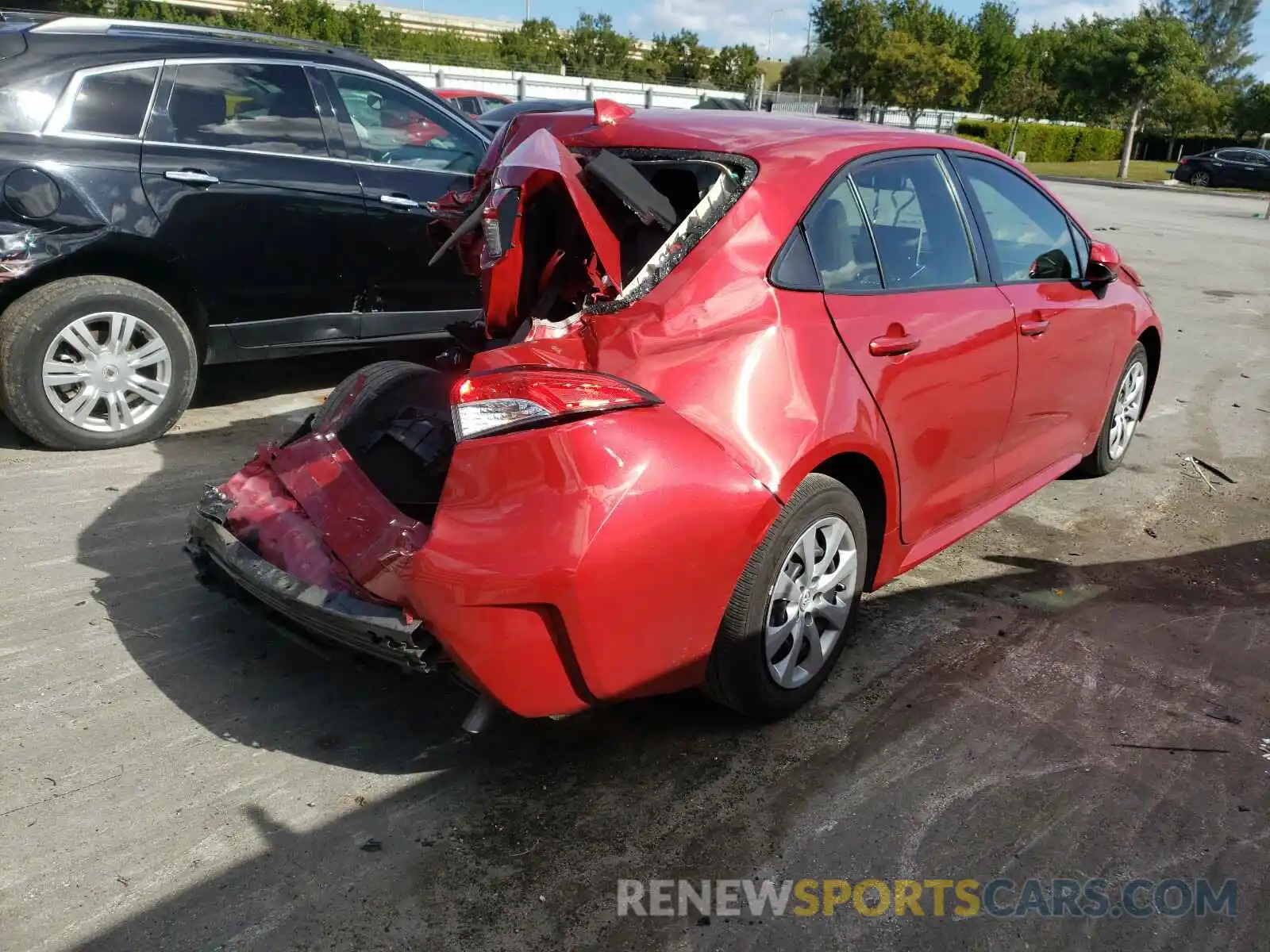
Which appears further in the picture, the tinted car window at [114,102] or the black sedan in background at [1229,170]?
the black sedan in background at [1229,170]

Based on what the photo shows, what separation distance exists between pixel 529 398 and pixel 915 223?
5.84 ft

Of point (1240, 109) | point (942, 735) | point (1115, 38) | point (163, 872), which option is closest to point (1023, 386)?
point (942, 735)

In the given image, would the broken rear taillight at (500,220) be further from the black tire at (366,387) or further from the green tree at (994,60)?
the green tree at (994,60)

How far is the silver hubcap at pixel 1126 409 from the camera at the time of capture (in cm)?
534

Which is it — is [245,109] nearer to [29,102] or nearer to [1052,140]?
[29,102]

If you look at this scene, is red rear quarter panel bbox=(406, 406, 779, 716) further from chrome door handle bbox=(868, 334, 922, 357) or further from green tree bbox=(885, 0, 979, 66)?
green tree bbox=(885, 0, 979, 66)

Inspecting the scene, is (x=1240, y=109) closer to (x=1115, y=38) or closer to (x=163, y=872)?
(x=1115, y=38)

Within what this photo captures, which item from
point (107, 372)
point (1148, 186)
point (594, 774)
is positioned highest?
point (107, 372)

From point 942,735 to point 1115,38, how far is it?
44.8m

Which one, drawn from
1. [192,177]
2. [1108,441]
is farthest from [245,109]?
[1108,441]

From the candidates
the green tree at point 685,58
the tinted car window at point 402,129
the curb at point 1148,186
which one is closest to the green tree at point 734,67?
the green tree at point 685,58

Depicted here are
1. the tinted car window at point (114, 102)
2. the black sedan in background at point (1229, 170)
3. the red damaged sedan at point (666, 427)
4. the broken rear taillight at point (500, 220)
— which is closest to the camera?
the red damaged sedan at point (666, 427)

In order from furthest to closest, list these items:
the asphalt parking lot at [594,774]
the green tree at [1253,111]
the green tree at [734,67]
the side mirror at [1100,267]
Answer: the green tree at [734,67] → the green tree at [1253,111] → the side mirror at [1100,267] → the asphalt parking lot at [594,774]

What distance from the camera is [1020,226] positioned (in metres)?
4.31
